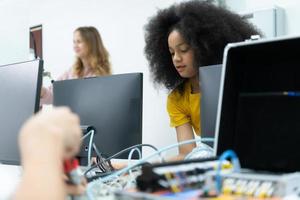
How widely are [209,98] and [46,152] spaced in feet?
2.12

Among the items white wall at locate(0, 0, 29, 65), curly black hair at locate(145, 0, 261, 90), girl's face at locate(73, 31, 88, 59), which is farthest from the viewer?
girl's face at locate(73, 31, 88, 59)

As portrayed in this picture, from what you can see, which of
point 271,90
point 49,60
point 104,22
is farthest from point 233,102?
point 49,60

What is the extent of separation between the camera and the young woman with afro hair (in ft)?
5.43

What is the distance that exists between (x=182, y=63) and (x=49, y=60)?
2.60 metres

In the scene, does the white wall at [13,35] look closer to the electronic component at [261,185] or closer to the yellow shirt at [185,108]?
the yellow shirt at [185,108]

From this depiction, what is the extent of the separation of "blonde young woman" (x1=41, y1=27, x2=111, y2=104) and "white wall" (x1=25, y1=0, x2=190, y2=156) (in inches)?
9.7

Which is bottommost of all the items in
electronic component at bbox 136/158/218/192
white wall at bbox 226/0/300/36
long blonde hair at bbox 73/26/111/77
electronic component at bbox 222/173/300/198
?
electronic component at bbox 222/173/300/198

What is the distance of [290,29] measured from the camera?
7.73 feet

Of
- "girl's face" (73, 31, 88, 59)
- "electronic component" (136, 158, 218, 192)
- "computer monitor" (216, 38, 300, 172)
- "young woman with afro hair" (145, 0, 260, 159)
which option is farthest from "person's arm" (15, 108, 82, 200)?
"girl's face" (73, 31, 88, 59)

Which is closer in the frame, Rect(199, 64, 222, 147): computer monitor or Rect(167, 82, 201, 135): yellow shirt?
Rect(199, 64, 222, 147): computer monitor

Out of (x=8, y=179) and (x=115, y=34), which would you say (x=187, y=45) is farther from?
(x=115, y=34)

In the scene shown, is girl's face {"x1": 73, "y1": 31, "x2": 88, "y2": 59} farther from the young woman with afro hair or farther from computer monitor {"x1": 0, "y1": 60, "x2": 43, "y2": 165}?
computer monitor {"x1": 0, "y1": 60, "x2": 43, "y2": 165}

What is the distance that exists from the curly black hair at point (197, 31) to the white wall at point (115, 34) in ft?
3.02

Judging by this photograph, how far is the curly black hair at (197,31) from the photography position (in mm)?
1650
